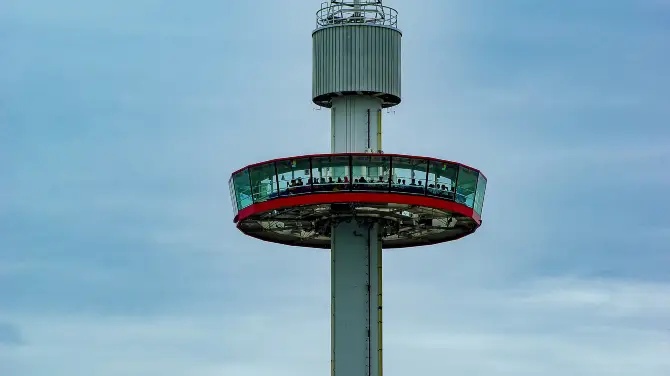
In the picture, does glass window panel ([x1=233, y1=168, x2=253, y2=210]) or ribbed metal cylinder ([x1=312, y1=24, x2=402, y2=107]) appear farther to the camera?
ribbed metal cylinder ([x1=312, y1=24, x2=402, y2=107])

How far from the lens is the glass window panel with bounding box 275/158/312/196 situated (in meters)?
166

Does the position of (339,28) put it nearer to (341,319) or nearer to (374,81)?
(374,81)

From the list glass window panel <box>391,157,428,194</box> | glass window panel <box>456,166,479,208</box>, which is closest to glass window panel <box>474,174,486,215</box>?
glass window panel <box>456,166,479,208</box>

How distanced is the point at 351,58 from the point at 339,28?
2247 mm

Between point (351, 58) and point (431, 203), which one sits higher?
point (351, 58)

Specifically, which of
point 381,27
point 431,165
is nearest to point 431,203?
point 431,165

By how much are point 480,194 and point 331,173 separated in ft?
35.8

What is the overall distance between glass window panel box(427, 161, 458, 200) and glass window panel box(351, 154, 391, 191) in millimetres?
2985

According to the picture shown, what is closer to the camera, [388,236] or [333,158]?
[333,158]

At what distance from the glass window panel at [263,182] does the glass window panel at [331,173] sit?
3018 millimetres

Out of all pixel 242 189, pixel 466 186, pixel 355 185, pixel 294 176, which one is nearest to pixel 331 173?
pixel 355 185

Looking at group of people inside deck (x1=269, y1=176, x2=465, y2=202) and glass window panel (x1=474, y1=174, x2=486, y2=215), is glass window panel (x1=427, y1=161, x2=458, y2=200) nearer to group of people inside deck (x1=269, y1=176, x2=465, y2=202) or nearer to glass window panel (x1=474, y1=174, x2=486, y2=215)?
group of people inside deck (x1=269, y1=176, x2=465, y2=202)

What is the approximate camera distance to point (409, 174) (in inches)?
6526

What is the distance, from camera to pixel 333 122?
17400cm
